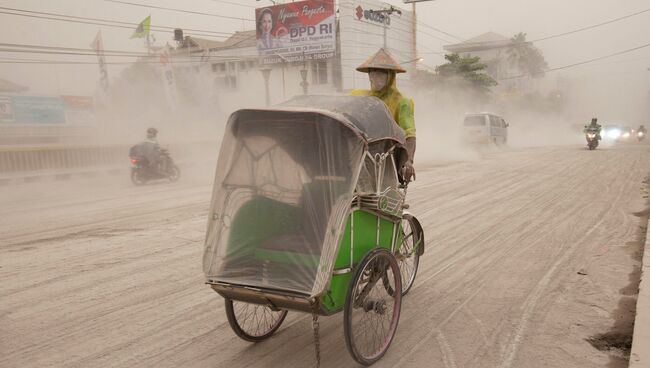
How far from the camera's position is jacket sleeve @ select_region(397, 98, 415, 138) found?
4586 millimetres

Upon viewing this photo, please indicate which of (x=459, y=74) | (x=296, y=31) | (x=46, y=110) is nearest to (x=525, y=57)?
(x=459, y=74)

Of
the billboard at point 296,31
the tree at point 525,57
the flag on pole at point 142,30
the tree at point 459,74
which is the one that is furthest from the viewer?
the tree at point 525,57

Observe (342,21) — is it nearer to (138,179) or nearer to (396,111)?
(138,179)

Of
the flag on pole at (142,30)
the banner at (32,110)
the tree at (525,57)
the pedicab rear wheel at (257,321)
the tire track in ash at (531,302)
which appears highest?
the tree at (525,57)

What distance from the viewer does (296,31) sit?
37812mm

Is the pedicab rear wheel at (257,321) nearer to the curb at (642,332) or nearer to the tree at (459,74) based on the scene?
the curb at (642,332)

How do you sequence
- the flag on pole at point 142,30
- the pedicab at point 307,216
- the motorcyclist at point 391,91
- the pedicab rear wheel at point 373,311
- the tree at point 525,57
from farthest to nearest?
the tree at point 525,57, the flag on pole at point 142,30, the motorcyclist at point 391,91, the pedicab rear wheel at point 373,311, the pedicab at point 307,216

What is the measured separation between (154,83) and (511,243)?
32681mm

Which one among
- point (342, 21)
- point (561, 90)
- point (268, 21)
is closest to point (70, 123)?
point (268, 21)

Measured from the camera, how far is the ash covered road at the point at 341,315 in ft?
12.0

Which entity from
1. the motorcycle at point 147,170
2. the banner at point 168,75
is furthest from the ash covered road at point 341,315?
the banner at point 168,75

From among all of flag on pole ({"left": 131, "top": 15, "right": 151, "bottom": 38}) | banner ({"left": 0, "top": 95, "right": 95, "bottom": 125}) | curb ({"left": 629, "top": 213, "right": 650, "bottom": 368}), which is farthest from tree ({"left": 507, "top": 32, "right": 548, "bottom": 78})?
curb ({"left": 629, "top": 213, "right": 650, "bottom": 368})

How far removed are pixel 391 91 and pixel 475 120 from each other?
71.5 feet

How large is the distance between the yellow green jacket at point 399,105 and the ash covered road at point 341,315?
1.72m
